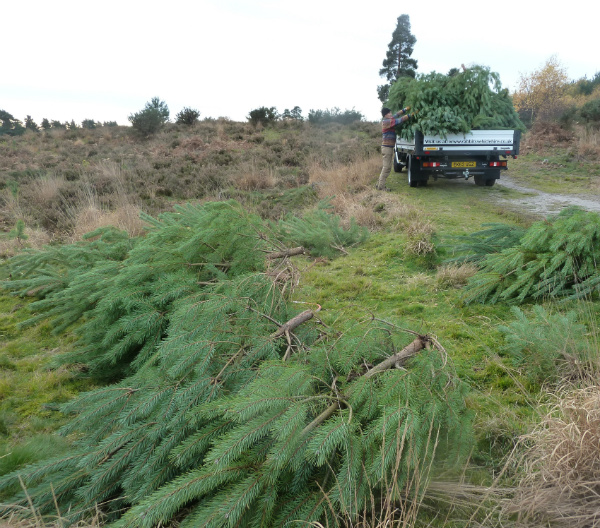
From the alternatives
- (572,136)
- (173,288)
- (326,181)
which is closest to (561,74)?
(572,136)

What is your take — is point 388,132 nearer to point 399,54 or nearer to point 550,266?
point 550,266

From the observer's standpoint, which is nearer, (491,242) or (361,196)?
(491,242)

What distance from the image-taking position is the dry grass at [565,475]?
1667 millimetres

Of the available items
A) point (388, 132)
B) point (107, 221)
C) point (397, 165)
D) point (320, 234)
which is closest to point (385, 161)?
point (388, 132)

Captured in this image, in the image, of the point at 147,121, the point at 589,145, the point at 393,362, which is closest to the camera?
the point at 393,362

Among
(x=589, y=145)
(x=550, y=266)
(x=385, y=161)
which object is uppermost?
(x=589, y=145)

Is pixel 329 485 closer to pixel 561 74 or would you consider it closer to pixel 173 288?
pixel 173 288

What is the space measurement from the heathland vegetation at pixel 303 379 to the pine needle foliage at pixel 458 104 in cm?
472

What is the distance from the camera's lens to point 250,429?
5.13 ft

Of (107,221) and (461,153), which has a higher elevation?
(461,153)

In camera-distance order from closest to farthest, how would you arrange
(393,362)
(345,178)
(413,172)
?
(393,362) < (413,172) < (345,178)

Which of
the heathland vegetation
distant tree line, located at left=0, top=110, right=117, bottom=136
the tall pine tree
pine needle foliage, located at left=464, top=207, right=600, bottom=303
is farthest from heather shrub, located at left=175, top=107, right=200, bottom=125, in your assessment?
pine needle foliage, located at left=464, top=207, right=600, bottom=303

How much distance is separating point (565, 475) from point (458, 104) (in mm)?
→ 10862

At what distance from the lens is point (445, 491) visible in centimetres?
184
